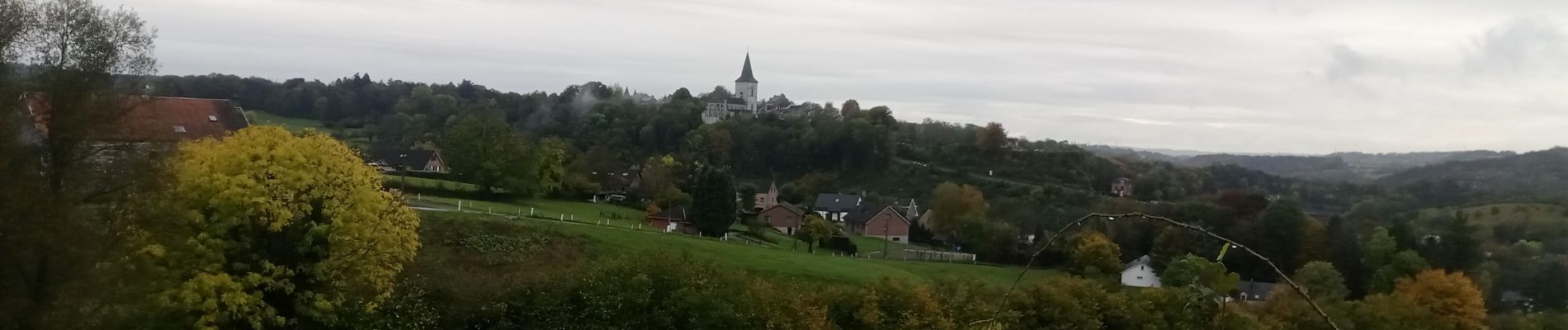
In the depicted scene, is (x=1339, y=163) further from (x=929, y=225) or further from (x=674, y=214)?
(x=674, y=214)

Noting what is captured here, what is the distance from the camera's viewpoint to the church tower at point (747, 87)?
355ft

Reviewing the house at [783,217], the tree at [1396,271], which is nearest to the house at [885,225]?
the house at [783,217]

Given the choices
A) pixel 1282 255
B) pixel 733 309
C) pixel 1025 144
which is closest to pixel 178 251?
pixel 733 309

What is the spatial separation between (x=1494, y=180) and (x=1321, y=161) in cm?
3445

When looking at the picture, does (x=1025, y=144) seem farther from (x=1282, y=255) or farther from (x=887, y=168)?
(x=1282, y=255)

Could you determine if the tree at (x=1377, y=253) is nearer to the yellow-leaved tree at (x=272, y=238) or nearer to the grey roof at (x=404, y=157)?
the yellow-leaved tree at (x=272, y=238)

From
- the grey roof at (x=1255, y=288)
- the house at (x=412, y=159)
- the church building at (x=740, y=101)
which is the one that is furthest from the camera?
the church building at (x=740, y=101)

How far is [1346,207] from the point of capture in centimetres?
4981

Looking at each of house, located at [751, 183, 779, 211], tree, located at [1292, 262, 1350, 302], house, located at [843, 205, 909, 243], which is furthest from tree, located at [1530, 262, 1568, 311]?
house, located at [751, 183, 779, 211]

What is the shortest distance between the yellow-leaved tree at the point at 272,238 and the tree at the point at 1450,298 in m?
24.9

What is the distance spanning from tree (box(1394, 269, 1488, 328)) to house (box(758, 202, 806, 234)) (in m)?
27.5

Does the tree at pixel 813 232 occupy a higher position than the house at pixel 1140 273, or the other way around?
the tree at pixel 813 232

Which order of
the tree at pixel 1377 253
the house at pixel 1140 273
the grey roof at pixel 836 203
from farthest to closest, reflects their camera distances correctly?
1. the grey roof at pixel 836 203
2. the house at pixel 1140 273
3. the tree at pixel 1377 253

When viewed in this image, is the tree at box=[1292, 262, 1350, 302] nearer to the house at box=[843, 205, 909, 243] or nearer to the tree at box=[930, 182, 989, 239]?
the tree at box=[930, 182, 989, 239]
